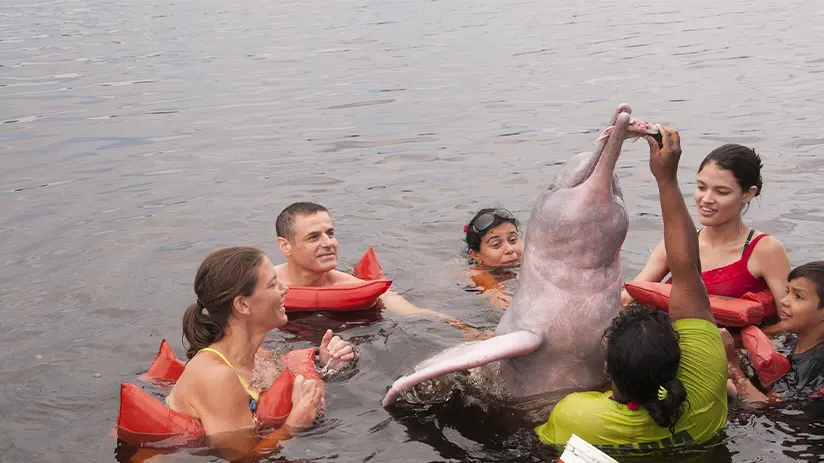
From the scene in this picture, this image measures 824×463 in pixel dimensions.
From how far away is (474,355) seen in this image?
578 cm

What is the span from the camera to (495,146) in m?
14.0

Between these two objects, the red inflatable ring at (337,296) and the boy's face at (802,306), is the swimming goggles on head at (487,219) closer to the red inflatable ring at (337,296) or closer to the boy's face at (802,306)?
the red inflatable ring at (337,296)

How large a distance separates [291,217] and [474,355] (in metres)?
3.36

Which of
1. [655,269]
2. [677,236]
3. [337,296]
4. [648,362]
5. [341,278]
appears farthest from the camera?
[341,278]

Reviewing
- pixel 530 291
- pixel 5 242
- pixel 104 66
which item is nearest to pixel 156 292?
pixel 5 242

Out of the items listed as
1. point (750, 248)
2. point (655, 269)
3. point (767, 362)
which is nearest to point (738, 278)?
point (750, 248)

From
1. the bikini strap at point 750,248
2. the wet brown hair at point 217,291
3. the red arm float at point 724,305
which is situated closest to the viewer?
the wet brown hair at point 217,291

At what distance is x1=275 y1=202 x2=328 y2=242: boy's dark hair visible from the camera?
861cm

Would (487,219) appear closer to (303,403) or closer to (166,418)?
(303,403)

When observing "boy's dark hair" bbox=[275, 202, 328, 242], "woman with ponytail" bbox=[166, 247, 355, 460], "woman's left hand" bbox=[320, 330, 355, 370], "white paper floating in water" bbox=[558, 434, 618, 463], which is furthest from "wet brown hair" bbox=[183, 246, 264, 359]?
"boy's dark hair" bbox=[275, 202, 328, 242]

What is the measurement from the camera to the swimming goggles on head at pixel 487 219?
31.1 feet

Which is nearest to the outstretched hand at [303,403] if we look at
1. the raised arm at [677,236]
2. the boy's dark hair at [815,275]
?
the raised arm at [677,236]

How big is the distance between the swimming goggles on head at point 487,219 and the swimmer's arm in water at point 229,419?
12.8 ft

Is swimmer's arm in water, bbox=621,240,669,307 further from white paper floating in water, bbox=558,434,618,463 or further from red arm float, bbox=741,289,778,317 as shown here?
white paper floating in water, bbox=558,434,618,463
